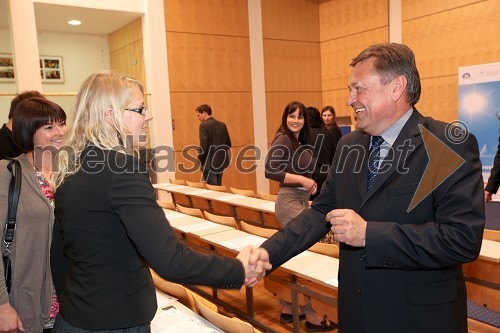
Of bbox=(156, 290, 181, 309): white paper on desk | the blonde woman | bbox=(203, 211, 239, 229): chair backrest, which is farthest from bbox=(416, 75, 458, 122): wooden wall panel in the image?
the blonde woman

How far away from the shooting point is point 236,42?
30.2ft

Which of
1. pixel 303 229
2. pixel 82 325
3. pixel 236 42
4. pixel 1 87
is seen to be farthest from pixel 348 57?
pixel 82 325

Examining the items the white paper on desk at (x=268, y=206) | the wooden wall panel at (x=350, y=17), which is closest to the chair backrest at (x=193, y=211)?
the white paper on desk at (x=268, y=206)

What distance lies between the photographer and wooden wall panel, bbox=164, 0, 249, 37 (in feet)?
27.4

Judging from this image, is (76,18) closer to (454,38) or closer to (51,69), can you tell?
(51,69)

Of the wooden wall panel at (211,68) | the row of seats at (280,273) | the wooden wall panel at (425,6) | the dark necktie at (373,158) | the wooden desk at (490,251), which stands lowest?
the row of seats at (280,273)

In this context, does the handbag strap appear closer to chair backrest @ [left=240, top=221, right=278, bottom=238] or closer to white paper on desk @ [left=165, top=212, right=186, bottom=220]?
chair backrest @ [left=240, top=221, right=278, bottom=238]

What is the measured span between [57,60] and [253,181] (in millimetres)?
5003

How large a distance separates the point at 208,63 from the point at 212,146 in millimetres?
2130

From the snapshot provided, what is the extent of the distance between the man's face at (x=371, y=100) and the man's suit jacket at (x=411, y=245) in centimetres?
9

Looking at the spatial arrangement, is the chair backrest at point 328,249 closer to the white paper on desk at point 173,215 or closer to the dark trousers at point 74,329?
the dark trousers at point 74,329

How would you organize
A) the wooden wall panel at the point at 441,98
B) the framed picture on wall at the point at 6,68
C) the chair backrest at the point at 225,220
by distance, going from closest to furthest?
the chair backrest at the point at 225,220
the wooden wall panel at the point at 441,98
the framed picture on wall at the point at 6,68

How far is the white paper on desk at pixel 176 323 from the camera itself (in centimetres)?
191

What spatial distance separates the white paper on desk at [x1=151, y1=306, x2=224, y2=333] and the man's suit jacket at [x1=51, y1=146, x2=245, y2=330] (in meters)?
0.56
